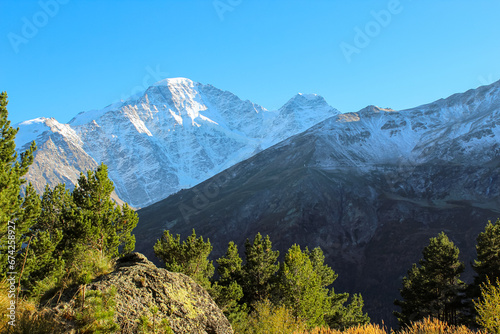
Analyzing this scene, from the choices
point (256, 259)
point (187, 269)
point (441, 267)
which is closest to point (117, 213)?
point (187, 269)

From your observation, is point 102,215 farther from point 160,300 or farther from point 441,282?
point 441,282

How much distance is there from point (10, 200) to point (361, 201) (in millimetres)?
127361

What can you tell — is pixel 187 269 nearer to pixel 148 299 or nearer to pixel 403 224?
pixel 148 299

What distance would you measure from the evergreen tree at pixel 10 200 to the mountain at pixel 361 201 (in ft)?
242

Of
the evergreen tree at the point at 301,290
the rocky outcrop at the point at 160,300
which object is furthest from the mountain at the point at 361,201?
the rocky outcrop at the point at 160,300

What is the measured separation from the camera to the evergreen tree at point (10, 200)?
16.0 meters

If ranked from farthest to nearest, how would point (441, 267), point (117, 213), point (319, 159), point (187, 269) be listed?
point (319, 159) → point (441, 267) → point (187, 269) → point (117, 213)

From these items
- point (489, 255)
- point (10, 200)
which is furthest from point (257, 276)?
point (10, 200)

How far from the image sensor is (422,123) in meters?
198

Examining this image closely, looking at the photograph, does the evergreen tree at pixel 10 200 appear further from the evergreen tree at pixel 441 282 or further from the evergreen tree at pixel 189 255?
the evergreen tree at pixel 441 282

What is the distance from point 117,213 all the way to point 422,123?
205003 mm

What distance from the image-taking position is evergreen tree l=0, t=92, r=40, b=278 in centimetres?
1596

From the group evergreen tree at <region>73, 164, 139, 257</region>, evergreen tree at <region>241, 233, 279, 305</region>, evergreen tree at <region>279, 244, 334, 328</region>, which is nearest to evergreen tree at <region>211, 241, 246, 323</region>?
evergreen tree at <region>241, 233, 279, 305</region>

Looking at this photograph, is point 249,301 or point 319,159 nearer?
point 249,301
